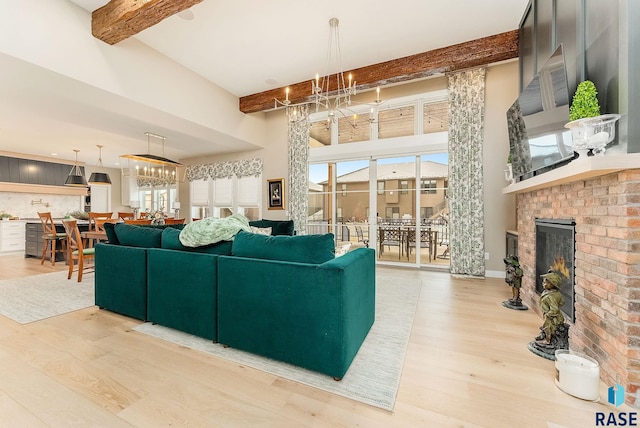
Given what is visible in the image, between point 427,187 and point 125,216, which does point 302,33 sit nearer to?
point 427,187

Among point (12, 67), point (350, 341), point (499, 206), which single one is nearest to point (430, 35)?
point (499, 206)

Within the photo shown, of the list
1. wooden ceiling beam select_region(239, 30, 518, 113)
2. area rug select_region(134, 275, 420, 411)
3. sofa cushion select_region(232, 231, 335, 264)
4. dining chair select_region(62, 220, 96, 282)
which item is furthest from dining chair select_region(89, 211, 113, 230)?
sofa cushion select_region(232, 231, 335, 264)

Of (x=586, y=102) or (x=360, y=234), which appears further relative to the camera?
(x=360, y=234)

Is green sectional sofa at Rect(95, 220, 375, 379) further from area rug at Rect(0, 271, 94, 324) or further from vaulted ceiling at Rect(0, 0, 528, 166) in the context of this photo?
vaulted ceiling at Rect(0, 0, 528, 166)

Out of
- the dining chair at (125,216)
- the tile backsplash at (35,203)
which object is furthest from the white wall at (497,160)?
the tile backsplash at (35,203)

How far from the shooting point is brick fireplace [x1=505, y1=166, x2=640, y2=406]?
1.50m

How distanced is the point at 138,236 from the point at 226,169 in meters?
4.78

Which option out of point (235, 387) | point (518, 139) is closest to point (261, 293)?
point (235, 387)

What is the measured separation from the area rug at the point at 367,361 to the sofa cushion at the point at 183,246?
0.76 metres

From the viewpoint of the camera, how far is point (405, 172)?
17.2 ft

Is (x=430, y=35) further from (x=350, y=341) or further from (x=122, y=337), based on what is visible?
(x=122, y=337)

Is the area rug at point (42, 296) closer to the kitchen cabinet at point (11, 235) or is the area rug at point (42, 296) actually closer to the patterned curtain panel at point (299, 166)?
the patterned curtain panel at point (299, 166)

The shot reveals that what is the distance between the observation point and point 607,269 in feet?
5.57

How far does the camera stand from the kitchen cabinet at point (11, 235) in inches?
264
